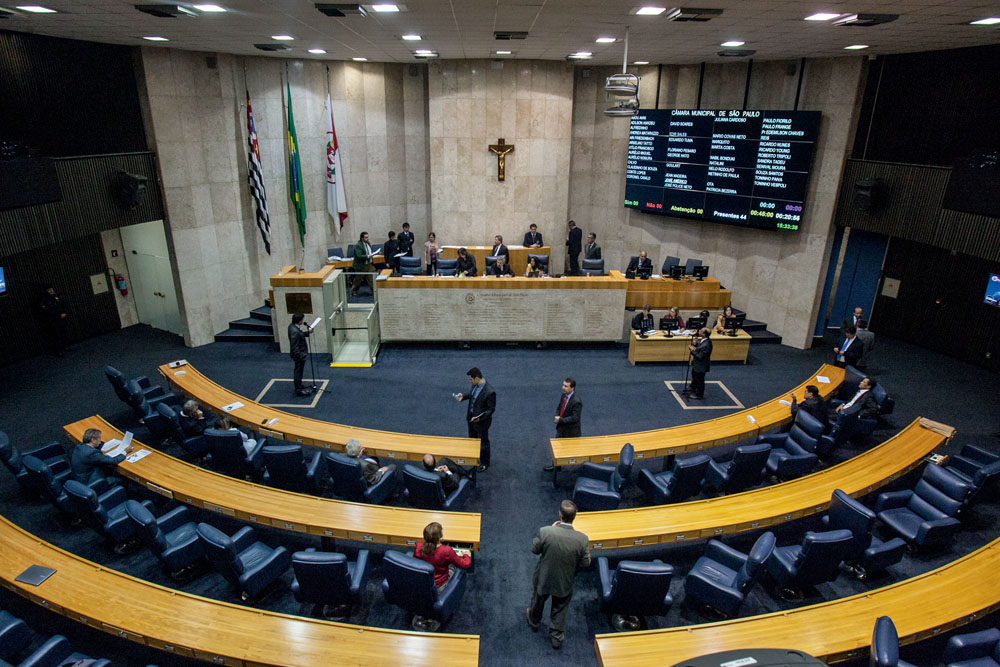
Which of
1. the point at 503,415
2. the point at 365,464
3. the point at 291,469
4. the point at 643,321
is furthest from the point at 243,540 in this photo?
the point at 643,321

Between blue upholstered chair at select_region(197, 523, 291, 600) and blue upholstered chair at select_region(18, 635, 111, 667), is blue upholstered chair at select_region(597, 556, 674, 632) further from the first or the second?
blue upholstered chair at select_region(18, 635, 111, 667)

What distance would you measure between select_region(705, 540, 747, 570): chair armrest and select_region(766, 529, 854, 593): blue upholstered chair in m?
0.42

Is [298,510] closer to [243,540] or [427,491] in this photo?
[243,540]

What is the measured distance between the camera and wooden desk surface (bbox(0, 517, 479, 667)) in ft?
15.3

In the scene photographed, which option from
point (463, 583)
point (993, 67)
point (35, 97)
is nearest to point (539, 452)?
point (463, 583)

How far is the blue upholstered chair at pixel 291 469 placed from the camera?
7109 mm

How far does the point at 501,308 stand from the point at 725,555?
7.47 m

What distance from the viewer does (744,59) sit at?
504 inches

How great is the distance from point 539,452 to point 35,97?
1043 cm

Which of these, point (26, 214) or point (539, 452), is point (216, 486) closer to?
point (539, 452)

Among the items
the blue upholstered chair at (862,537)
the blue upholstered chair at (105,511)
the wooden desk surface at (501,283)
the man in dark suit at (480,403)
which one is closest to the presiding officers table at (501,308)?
the wooden desk surface at (501,283)

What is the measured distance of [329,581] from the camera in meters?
5.37

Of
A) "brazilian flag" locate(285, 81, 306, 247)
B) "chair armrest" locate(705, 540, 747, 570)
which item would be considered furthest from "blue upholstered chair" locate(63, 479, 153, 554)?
"brazilian flag" locate(285, 81, 306, 247)

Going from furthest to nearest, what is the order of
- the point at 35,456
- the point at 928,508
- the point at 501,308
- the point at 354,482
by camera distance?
the point at 501,308
the point at 35,456
the point at 354,482
the point at 928,508
